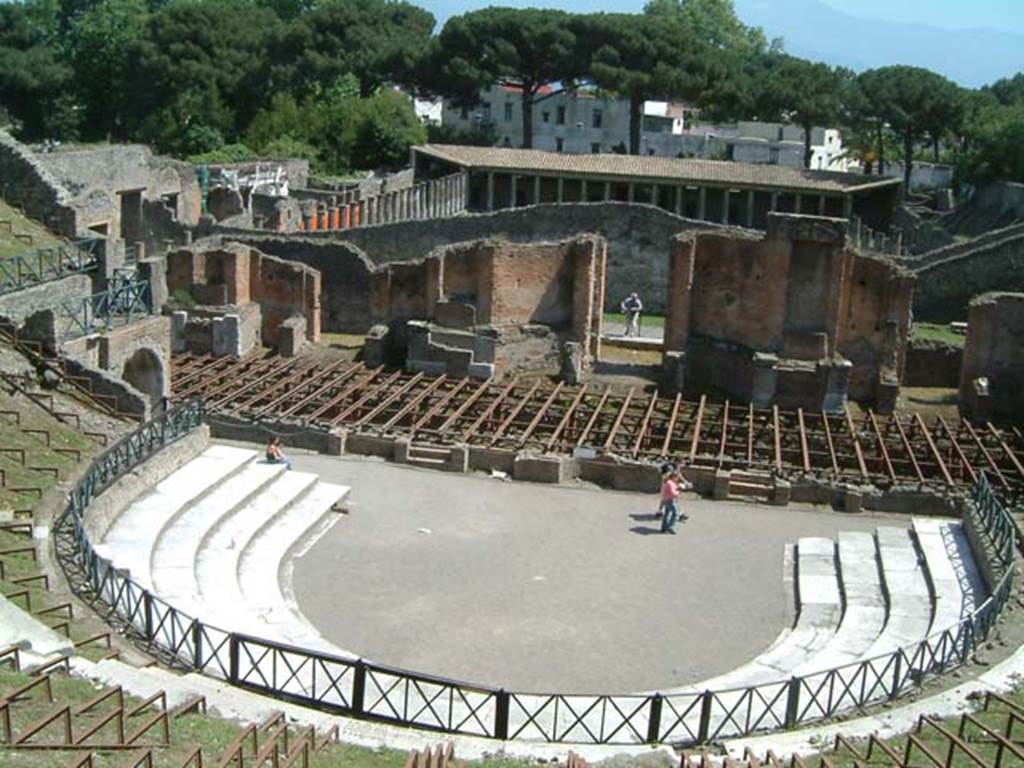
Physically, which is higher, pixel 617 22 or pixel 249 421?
pixel 617 22

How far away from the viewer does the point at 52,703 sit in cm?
1173

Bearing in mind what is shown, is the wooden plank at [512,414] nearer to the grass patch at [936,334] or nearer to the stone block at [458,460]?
the stone block at [458,460]

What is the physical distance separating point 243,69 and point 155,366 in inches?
1834

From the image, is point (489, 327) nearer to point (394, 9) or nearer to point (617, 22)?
point (617, 22)

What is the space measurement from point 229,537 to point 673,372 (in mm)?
14213

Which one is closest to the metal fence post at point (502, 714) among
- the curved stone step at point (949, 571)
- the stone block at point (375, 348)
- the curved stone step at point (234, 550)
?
the curved stone step at point (234, 550)

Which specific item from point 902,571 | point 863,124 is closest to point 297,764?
point 902,571

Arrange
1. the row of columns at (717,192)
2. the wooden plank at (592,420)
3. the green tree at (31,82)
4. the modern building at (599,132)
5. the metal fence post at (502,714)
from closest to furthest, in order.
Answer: the metal fence post at (502,714) → the wooden plank at (592,420) → the row of columns at (717,192) → the green tree at (31,82) → the modern building at (599,132)

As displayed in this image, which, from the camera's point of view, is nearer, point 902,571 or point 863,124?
point 902,571

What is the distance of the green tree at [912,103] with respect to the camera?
2464 inches

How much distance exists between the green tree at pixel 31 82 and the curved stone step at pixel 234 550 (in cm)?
5366

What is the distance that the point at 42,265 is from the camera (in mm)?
26047

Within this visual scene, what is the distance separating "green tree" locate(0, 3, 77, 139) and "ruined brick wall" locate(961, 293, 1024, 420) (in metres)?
55.2

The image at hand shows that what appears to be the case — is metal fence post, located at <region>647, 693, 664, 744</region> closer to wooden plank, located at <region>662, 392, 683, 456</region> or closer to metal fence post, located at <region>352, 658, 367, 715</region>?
metal fence post, located at <region>352, 658, 367, 715</region>
